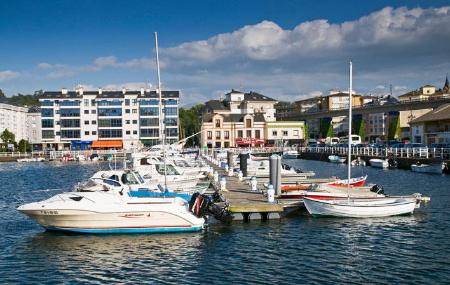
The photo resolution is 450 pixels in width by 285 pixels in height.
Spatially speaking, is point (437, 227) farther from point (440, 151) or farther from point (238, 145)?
point (238, 145)

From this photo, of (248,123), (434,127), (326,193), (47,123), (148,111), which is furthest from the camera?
(148,111)

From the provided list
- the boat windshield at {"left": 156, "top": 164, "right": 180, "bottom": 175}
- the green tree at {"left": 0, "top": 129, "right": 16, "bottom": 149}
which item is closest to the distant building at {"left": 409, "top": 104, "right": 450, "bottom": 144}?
the boat windshield at {"left": 156, "top": 164, "right": 180, "bottom": 175}

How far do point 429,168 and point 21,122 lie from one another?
14763cm

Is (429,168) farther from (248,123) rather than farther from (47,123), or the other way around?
(47,123)

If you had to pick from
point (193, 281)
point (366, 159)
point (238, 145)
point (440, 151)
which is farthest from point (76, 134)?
point (193, 281)

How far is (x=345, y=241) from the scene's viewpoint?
87.7 feet

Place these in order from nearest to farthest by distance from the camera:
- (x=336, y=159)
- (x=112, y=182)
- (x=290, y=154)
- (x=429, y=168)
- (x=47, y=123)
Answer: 1. (x=112, y=182)
2. (x=429, y=168)
3. (x=336, y=159)
4. (x=290, y=154)
5. (x=47, y=123)

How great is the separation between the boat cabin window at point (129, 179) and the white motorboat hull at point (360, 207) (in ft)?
36.5

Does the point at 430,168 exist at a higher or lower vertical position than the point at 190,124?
lower

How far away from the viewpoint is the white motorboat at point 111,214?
28.0 m

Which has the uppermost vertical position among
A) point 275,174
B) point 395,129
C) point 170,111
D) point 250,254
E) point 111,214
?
point 170,111

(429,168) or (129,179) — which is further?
(429,168)

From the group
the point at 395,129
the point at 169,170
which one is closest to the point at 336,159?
the point at 395,129

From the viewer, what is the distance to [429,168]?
65688mm
